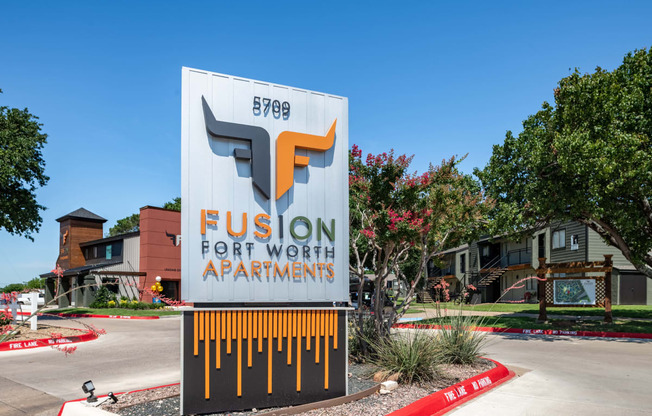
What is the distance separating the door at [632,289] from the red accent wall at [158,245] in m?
31.7

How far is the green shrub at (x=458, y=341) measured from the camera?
377 inches

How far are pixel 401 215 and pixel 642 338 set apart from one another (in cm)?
1238

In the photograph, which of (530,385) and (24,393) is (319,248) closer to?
(530,385)

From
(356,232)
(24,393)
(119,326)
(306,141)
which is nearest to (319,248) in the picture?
(306,141)

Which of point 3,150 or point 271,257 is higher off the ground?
point 3,150

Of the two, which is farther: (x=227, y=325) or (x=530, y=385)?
(x=530, y=385)

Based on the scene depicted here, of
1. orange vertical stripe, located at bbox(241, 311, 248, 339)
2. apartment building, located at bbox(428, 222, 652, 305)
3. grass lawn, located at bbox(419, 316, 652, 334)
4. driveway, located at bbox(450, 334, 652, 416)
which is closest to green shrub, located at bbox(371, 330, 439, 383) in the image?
driveway, located at bbox(450, 334, 652, 416)

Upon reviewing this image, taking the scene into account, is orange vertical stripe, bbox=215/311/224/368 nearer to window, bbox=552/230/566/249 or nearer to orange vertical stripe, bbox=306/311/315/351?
orange vertical stripe, bbox=306/311/315/351

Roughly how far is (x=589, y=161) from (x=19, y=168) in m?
24.5

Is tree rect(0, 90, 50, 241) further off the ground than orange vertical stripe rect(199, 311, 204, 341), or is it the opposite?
tree rect(0, 90, 50, 241)

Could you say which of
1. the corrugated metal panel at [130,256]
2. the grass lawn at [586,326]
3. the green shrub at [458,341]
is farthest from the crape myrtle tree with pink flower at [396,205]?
the corrugated metal panel at [130,256]

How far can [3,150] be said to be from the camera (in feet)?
76.5

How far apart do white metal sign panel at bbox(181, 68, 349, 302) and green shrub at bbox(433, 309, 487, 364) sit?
316 cm

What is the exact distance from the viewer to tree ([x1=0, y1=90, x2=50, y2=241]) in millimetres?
23844
